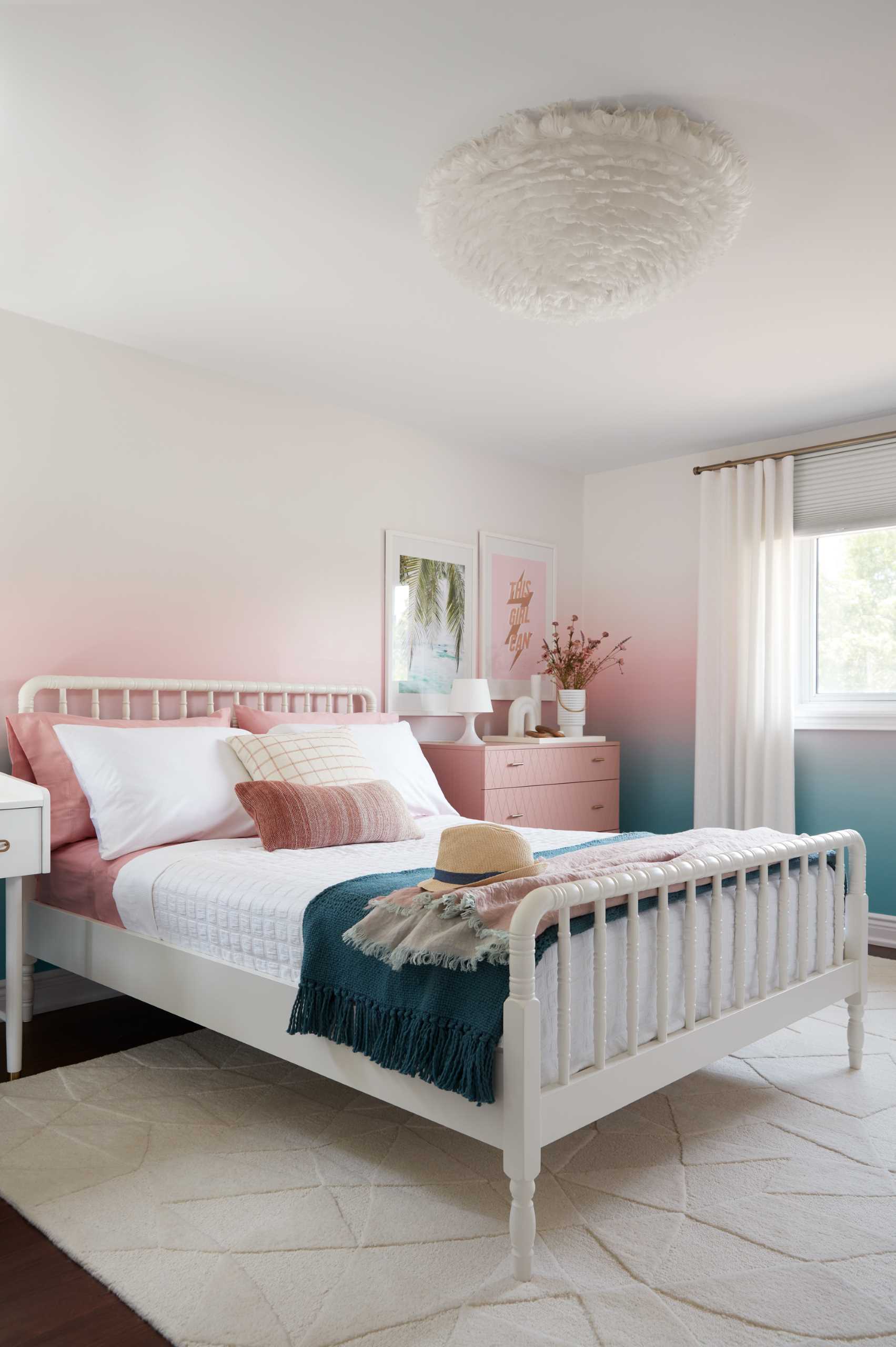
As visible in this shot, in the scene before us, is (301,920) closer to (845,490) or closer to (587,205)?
(587,205)

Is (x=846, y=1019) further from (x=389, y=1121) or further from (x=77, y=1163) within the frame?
(x=77, y=1163)

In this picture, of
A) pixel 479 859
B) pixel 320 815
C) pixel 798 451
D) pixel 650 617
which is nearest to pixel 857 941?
pixel 479 859

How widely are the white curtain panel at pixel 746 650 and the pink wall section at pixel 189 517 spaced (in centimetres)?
129

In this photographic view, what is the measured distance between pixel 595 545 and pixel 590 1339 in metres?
4.37

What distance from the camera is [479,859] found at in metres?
2.06

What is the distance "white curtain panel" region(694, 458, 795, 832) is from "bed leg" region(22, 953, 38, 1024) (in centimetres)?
301

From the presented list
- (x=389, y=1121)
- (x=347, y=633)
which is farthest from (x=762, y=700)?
(x=389, y=1121)

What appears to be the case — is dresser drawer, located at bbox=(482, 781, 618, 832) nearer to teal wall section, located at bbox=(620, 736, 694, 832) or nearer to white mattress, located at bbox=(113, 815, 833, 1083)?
teal wall section, located at bbox=(620, 736, 694, 832)

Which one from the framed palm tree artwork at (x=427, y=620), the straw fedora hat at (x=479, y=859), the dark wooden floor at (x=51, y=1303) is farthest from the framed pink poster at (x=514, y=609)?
the dark wooden floor at (x=51, y=1303)

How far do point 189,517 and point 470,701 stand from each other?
1519 mm

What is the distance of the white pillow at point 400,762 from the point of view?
11.4 ft

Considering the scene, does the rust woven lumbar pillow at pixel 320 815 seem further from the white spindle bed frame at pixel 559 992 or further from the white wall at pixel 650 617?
the white wall at pixel 650 617

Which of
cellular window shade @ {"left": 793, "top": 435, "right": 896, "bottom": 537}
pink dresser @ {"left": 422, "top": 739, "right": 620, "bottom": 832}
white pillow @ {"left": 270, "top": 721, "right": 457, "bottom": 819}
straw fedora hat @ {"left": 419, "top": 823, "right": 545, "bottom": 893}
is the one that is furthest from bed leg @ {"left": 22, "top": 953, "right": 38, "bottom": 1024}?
cellular window shade @ {"left": 793, "top": 435, "right": 896, "bottom": 537}

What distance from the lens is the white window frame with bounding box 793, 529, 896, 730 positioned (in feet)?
14.3
